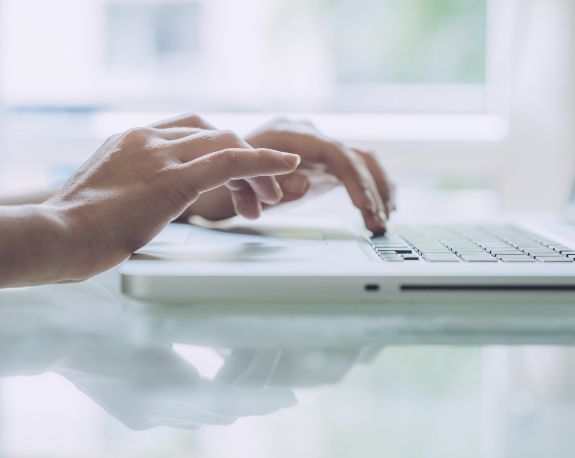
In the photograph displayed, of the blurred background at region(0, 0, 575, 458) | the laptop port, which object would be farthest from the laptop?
the blurred background at region(0, 0, 575, 458)

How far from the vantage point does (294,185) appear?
0.83 meters

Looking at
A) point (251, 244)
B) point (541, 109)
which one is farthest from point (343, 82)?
point (251, 244)

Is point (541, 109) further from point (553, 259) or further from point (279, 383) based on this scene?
point (279, 383)

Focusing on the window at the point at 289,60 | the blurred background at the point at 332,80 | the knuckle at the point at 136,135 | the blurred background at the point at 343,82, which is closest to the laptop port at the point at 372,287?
the knuckle at the point at 136,135

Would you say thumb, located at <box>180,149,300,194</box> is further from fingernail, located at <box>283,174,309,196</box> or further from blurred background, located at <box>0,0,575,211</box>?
blurred background, located at <box>0,0,575,211</box>

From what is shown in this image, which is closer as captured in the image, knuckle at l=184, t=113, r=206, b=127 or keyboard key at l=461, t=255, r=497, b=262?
keyboard key at l=461, t=255, r=497, b=262

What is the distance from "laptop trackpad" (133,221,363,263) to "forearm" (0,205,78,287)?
0.06m

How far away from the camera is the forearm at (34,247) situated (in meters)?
0.52

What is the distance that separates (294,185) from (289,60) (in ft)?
5.25

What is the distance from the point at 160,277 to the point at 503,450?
28 centimetres

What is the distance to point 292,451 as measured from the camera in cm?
31

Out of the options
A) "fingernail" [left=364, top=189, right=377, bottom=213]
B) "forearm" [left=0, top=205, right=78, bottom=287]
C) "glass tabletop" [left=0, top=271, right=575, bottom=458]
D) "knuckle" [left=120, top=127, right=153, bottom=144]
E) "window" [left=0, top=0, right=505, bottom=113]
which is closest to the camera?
"glass tabletop" [left=0, top=271, right=575, bottom=458]

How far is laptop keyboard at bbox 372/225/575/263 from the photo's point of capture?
2.00 ft

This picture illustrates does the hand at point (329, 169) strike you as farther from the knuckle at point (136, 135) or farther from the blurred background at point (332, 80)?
the blurred background at point (332, 80)
